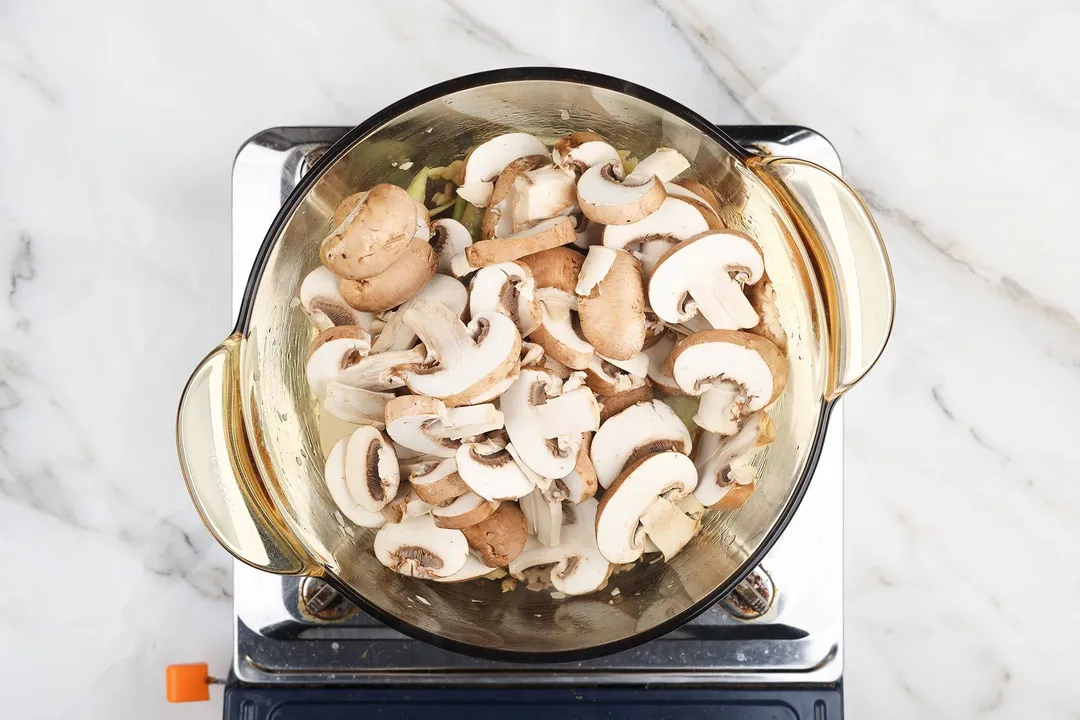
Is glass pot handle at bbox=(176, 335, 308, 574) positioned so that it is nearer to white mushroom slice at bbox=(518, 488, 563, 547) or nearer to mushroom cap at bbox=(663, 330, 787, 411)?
white mushroom slice at bbox=(518, 488, 563, 547)

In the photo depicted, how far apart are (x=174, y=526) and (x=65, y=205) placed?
45cm

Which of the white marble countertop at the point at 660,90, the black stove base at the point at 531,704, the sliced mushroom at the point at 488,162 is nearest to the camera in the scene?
the sliced mushroom at the point at 488,162

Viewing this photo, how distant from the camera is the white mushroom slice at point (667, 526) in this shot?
73cm

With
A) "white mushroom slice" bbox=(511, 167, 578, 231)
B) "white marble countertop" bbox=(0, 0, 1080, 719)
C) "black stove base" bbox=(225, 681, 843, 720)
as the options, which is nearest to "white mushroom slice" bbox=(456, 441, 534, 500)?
"white mushroom slice" bbox=(511, 167, 578, 231)

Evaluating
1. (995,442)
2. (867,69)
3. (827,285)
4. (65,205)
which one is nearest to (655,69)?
(867,69)

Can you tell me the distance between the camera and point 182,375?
1.05 m

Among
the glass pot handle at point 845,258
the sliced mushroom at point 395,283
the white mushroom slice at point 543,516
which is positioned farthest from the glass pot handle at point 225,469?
the glass pot handle at point 845,258

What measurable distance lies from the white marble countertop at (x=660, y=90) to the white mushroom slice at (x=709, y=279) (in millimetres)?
388

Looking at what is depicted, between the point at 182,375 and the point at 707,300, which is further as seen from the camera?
the point at 182,375

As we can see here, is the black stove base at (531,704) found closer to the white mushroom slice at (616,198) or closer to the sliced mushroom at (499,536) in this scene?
the sliced mushroom at (499,536)

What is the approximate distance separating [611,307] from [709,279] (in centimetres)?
9

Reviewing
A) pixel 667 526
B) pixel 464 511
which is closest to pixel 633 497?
pixel 667 526

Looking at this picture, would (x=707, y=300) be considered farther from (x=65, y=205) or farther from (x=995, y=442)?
(x=65, y=205)

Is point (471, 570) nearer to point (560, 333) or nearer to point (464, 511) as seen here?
point (464, 511)
